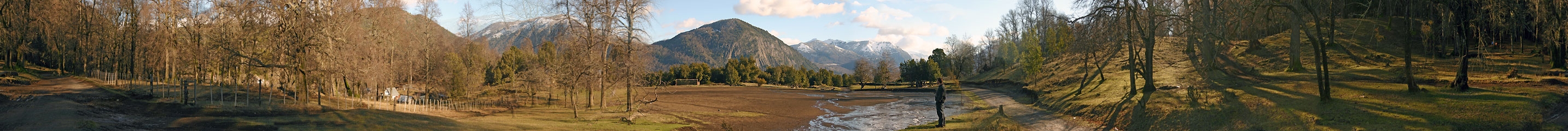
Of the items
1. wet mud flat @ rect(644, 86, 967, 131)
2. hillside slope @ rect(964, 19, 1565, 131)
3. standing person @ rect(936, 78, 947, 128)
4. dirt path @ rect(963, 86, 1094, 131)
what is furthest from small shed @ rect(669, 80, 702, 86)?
standing person @ rect(936, 78, 947, 128)

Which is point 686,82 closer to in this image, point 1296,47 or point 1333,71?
point 1296,47

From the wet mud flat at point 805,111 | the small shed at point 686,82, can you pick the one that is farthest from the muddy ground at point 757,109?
the small shed at point 686,82

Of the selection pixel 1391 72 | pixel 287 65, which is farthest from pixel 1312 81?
pixel 287 65

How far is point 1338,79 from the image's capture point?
19.4 metres

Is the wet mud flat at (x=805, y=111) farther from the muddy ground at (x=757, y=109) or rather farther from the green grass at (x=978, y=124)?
the green grass at (x=978, y=124)

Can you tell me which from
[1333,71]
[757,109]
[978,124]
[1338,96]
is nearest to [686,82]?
[757,109]

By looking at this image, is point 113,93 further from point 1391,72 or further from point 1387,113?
point 1391,72

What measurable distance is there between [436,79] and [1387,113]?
34358 mm

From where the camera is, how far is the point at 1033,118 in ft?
74.2

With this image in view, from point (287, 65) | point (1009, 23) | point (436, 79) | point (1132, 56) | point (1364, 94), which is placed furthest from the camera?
point (1009, 23)

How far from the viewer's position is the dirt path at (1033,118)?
19062mm

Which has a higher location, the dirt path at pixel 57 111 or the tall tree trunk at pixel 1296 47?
the tall tree trunk at pixel 1296 47

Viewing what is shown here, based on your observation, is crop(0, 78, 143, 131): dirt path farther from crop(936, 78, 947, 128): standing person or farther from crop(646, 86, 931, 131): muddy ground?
crop(936, 78, 947, 128): standing person

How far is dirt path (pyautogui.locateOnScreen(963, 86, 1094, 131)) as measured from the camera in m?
19.1
